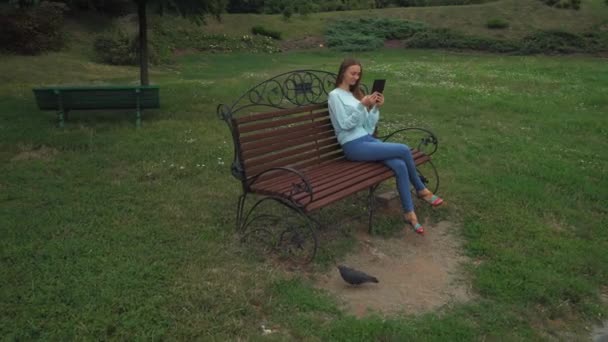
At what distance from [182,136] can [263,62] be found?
43.1 ft

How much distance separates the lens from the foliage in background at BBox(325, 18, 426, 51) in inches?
994

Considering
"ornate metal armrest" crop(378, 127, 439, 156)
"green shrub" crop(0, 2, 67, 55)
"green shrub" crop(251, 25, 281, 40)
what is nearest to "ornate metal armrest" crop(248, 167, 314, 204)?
"ornate metal armrest" crop(378, 127, 439, 156)

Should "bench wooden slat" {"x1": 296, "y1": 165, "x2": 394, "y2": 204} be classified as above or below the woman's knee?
below

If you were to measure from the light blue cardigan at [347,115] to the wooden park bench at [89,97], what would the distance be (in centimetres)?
404

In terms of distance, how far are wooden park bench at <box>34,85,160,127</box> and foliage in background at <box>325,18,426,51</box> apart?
56.6 feet

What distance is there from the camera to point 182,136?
26.0ft

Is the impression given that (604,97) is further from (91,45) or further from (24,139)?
(91,45)

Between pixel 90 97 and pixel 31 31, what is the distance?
13.1 metres

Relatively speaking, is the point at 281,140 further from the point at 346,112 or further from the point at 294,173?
the point at 346,112

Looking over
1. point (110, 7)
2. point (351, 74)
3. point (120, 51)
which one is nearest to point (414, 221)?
point (351, 74)

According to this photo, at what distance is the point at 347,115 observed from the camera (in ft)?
17.0

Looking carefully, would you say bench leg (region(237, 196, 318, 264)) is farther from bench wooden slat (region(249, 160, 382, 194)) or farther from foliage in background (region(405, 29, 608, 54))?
foliage in background (region(405, 29, 608, 54))

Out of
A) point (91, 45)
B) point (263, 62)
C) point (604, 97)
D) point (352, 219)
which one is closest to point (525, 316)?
point (352, 219)

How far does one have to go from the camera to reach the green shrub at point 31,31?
18.4 meters
